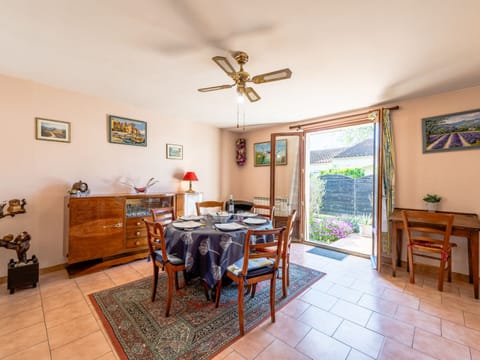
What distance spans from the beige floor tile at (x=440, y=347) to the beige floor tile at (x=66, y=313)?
293 cm

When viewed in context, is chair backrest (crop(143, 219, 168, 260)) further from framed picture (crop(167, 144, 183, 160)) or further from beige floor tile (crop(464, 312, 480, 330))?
beige floor tile (crop(464, 312, 480, 330))

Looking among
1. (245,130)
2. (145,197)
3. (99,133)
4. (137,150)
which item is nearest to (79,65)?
(99,133)

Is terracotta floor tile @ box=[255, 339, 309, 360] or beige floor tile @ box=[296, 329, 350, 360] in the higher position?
terracotta floor tile @ box=[255, 339, 309, 360]

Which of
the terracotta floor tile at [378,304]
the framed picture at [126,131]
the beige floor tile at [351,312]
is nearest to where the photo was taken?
the beige floor tile at [351,312]

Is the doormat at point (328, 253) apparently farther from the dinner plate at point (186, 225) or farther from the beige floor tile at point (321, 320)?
the dinner plate at point (186, 225)

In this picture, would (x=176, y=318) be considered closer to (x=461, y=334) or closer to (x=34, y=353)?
(x=34, y=353)

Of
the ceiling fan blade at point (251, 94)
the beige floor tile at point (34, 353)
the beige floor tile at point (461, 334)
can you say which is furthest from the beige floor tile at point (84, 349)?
the beige floor tile at point (461, 334)

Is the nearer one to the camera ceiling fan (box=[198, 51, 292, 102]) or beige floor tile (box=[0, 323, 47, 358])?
beige floor tile (box=[0, 323, 47, 358])

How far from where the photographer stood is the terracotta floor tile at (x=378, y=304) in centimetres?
206

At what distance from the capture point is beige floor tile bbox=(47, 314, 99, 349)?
166 centimetres

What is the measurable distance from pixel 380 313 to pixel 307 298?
2.23 feet

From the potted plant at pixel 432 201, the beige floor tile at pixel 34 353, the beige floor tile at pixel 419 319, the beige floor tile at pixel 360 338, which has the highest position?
the potted plant at pixel 432 201

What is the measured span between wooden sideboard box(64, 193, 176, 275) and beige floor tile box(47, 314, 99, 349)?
3.51 feet

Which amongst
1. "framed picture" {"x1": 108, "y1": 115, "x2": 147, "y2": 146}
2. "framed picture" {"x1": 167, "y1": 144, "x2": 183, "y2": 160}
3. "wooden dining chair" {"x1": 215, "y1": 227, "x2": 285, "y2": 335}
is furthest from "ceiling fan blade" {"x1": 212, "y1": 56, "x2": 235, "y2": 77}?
"framed picture" {"x1": 167, "y1": 144, "x2": 183, "y2": 160}
